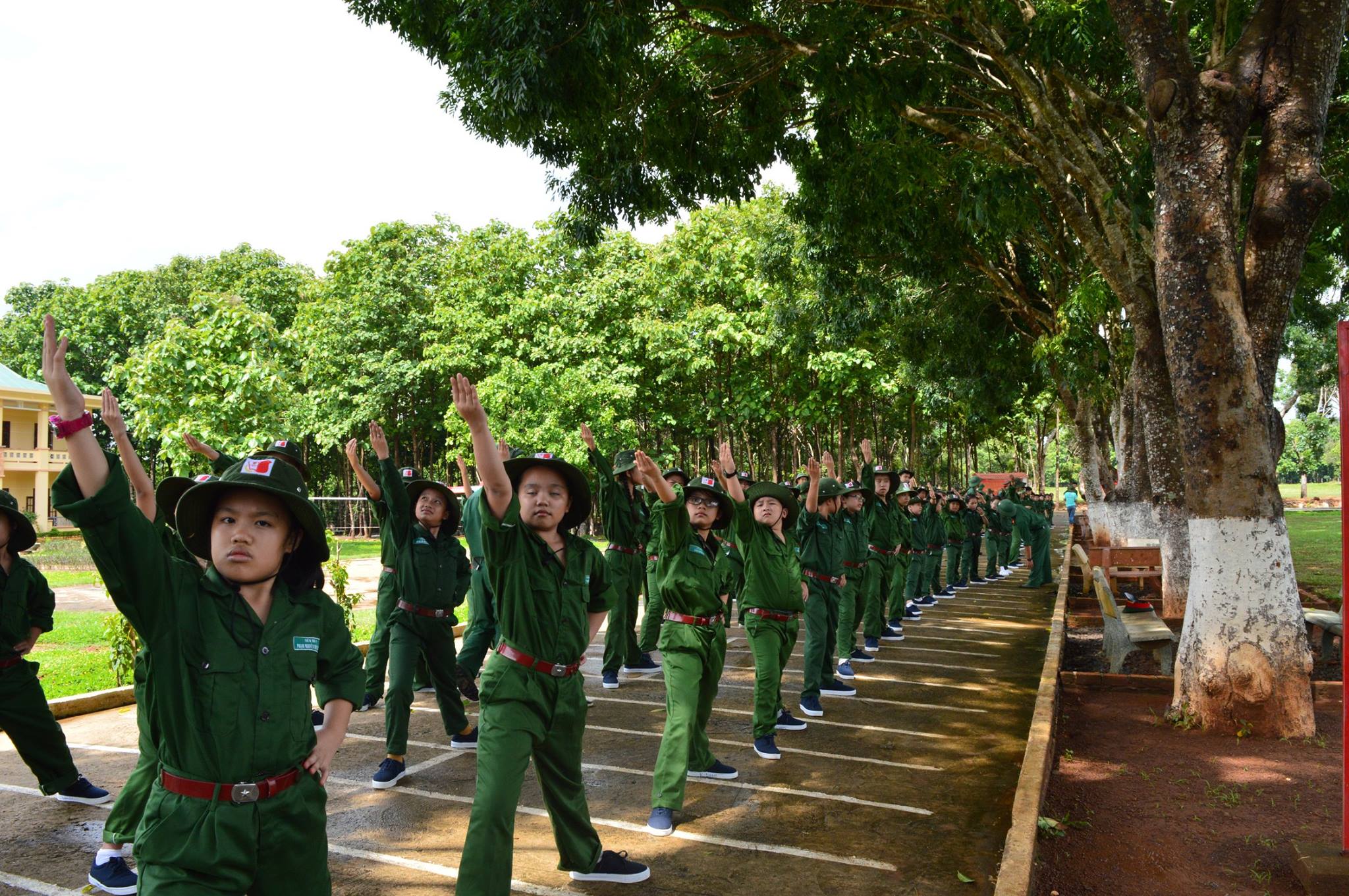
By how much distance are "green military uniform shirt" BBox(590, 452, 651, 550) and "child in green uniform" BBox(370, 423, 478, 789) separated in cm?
234

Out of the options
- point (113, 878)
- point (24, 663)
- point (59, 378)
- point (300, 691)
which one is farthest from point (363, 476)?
point (59, 378)

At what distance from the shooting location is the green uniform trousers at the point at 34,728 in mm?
5152

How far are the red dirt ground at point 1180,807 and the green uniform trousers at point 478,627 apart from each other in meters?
4.33

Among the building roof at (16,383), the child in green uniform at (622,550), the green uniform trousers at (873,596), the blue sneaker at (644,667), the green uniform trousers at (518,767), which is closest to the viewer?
the green uniform trousers at (518,767)

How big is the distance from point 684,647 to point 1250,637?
Answer: 409 cm

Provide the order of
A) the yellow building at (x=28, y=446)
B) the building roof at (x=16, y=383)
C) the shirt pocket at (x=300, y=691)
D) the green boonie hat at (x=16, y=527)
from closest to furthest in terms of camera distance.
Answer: the shirt pocket at (x=300, y=691) → the green boonie hat at (x=16, y=527) → the building roof at (x=16, y=383) → the yellow building at (x=28, y=446)

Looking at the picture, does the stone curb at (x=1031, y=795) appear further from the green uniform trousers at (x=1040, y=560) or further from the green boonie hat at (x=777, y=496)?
the green uniform trousers at (x=1040, y=560)

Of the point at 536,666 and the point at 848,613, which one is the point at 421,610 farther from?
the point at 848,613

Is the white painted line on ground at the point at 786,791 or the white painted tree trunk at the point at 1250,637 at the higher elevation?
the white painted tree trunk at the point at 1250,637

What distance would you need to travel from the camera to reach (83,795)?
18.6 ft

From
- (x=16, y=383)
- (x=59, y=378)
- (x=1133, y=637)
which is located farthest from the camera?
(x=16, y=383)

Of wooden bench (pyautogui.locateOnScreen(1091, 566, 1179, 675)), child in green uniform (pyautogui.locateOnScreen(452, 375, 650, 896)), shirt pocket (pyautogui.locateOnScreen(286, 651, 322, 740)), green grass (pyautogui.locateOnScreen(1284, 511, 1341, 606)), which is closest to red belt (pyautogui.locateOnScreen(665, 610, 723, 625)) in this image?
child in green uniform (pyautogui.locateOnScreen(452, 375, 650, 896))

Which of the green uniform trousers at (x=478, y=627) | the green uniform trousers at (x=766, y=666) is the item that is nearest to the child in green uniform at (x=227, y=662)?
the green uniform trousers at (x=766, y=666)

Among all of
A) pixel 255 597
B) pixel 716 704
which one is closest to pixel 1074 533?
pixel 716 704
